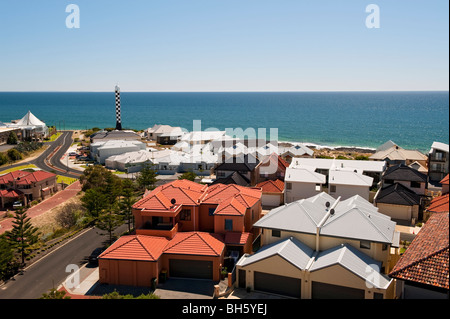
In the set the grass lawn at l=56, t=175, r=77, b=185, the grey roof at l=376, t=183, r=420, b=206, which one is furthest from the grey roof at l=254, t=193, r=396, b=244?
the grass lawn at l=56, t=175, r=77, b=185

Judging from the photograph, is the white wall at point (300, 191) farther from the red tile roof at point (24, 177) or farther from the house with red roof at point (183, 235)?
the red tile roof at point (24, 177)

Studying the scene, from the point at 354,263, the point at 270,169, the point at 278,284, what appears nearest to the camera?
the point at 354,263

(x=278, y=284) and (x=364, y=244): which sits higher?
(x=364, y=244)

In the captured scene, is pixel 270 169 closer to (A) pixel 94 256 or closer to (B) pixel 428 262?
(A) pixel 94 256

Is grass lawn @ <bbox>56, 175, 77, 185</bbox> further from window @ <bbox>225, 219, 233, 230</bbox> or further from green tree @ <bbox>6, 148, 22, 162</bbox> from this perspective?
window @ <bbox>225, 219, 233, 230</bbox>

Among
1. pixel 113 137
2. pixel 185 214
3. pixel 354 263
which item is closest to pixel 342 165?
pixel 185 214
